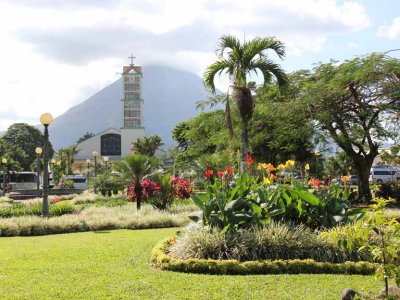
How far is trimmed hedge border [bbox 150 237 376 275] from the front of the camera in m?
6.86

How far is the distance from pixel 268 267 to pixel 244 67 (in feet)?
28.4

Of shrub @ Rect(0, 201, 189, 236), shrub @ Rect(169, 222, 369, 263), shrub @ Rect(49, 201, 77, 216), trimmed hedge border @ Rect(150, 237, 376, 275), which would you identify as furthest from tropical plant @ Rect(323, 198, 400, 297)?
shrub @ Rect(49, 201, 77, 216)

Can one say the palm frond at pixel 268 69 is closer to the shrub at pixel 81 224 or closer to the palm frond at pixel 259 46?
the palm frond at pixel 259 46

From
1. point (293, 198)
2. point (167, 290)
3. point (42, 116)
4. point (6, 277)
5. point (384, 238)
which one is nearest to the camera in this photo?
point (384, 238)

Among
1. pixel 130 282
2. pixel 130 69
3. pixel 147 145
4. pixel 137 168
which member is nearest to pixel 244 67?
pixel 137 168

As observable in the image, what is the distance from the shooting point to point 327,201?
853 centimetres

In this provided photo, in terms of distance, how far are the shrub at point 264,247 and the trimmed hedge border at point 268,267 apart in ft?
1.23

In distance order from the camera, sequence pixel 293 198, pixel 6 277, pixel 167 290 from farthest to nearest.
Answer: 1. pixel 293 198
2. pixel 6 277
3. pixel 167 290

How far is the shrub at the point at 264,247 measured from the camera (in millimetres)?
7414

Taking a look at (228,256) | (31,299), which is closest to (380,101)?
(228,256)

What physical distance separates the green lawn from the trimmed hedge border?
24cm

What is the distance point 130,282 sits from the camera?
618 centimetres

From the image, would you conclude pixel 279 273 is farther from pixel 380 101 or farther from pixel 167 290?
pixel 380 101

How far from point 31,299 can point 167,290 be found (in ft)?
4.92
